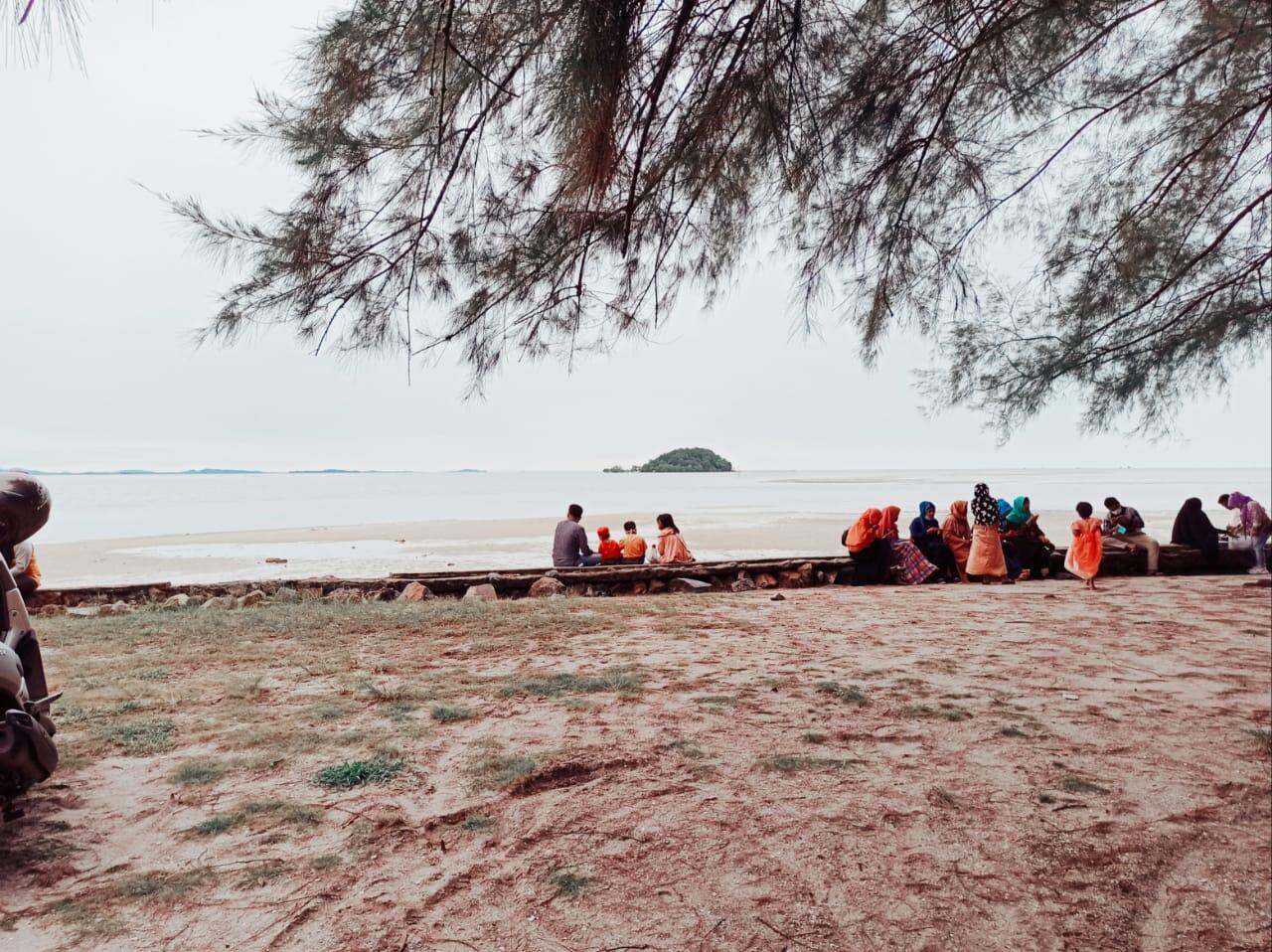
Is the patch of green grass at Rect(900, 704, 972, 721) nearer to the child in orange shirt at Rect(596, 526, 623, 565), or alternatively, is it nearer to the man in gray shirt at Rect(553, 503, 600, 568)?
the child in orange shirt at Rect(596, 526, 623, 565)

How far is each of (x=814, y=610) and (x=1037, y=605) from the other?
210 centimetres

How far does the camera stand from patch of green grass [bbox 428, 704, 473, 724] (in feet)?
11.9

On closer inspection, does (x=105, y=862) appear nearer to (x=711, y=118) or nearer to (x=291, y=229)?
(x=291, y=229)

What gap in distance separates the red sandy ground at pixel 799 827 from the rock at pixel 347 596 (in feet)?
12.7

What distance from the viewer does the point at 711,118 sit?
2.98 meters

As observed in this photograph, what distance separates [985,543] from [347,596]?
282 inches

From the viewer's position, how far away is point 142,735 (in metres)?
3.35

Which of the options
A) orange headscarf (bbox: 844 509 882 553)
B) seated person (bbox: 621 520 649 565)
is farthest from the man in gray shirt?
orange headscarf (bbox: 844 509 882 553)


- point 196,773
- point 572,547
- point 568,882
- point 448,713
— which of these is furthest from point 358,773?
point 572,547

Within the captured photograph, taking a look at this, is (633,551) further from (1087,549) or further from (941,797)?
(941,797)

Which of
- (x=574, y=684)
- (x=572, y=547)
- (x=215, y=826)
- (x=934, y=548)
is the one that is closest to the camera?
(x=215, y=826)

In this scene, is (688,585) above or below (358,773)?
above

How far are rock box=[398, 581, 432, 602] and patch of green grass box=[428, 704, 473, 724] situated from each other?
3.83 meters

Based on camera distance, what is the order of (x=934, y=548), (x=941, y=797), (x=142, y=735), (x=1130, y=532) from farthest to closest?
1. (x=1130, y=532)
2. (x=934, y=548)
3. (x=142, y=735)
4. (x=941, y=797)
